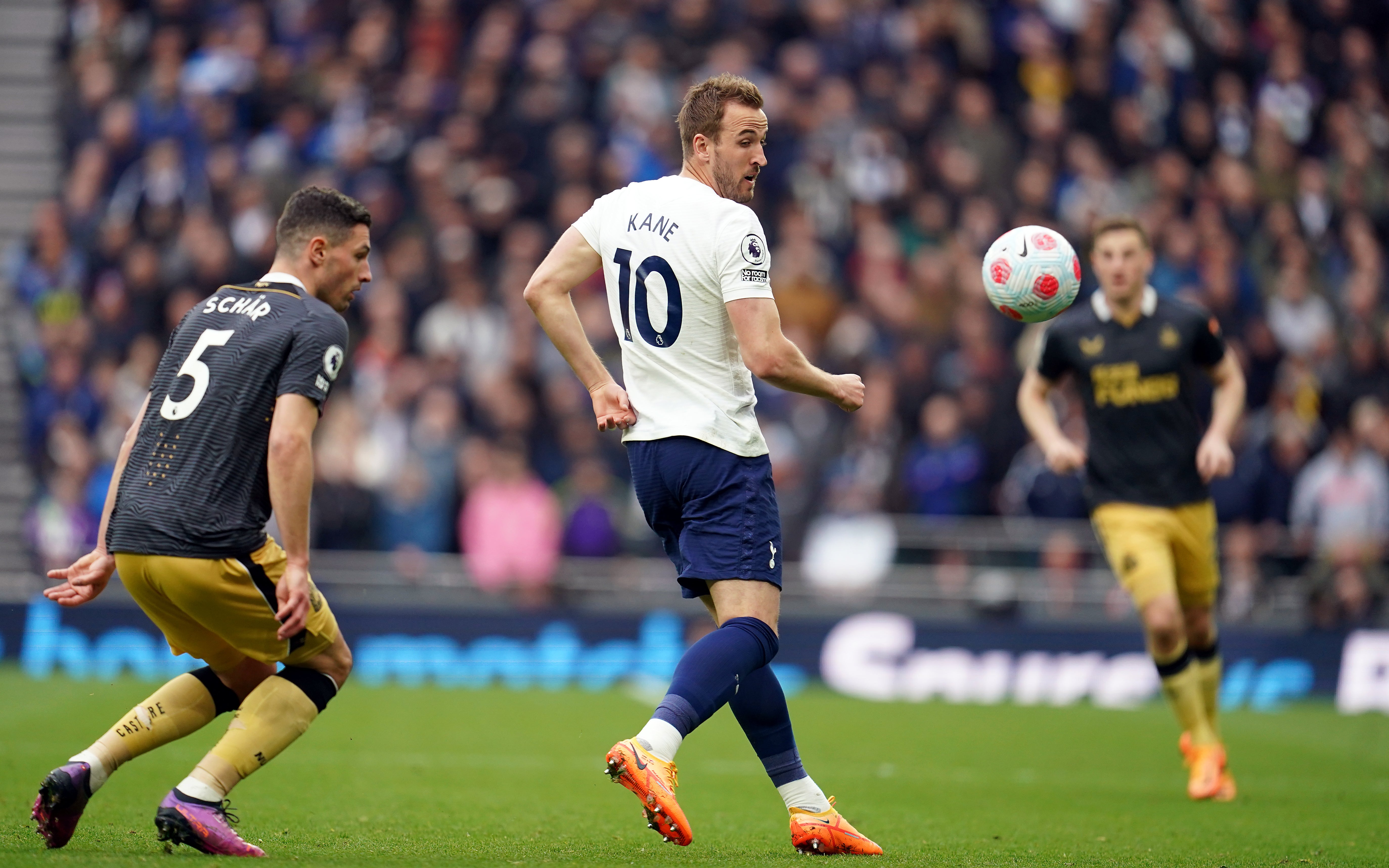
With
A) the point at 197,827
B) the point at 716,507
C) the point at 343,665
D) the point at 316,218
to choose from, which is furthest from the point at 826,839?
the point at 316,218

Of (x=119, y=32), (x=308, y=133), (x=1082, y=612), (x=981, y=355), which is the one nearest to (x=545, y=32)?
(x=308, y=133)

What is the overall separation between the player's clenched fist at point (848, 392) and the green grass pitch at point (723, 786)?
5.14 feet

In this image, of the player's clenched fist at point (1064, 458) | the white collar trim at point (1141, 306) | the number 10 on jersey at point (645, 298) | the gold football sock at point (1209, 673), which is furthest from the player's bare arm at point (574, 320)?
the gold football sock at point (1209, 673)

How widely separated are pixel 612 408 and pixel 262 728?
1.58 m

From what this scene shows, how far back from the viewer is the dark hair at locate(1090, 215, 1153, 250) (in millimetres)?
8031

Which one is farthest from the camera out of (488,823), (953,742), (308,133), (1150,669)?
(308,133)

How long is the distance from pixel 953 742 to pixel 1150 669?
3624 millimetres

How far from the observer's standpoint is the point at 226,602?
495cm

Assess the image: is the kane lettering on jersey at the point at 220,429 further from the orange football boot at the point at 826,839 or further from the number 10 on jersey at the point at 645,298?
the orange football boot at the point at 826,839

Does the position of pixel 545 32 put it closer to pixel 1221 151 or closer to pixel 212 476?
pixel 1221 151

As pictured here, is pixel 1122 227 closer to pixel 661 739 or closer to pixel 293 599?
pixel 661 739

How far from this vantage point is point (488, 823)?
6.10m

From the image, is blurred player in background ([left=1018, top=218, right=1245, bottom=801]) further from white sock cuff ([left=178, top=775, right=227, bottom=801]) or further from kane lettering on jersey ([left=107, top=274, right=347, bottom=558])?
white sock cuff ([left=178, top=775, right=227, bottom=801])

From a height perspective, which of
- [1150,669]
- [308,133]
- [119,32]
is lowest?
[1150,669]
